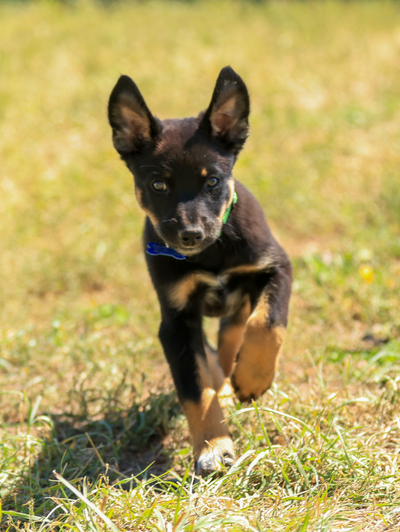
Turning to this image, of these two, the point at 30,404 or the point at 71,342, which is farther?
the point at 71,342

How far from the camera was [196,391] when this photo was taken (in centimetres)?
298

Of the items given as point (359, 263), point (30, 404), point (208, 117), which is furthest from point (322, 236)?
point (30, 404)

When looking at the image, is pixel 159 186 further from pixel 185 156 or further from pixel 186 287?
pixel 186 287

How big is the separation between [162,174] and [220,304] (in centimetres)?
86

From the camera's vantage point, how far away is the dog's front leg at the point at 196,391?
2805mm

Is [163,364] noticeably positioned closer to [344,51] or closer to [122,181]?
[122,181]

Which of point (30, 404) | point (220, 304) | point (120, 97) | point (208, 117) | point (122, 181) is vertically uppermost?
point (120, 97)

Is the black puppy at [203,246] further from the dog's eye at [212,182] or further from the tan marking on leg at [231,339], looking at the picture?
the tan marking on leg at [231,339]

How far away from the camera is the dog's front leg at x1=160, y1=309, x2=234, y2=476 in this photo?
9.20 ft

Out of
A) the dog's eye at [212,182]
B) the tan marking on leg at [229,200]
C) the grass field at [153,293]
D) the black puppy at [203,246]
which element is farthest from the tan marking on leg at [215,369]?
the dog's eye at [212,182]

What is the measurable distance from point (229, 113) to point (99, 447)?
6.22 ft

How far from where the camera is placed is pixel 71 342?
440 cm

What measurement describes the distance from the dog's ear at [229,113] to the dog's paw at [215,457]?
1.55 m

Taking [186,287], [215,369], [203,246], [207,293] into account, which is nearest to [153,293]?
[215,369]
